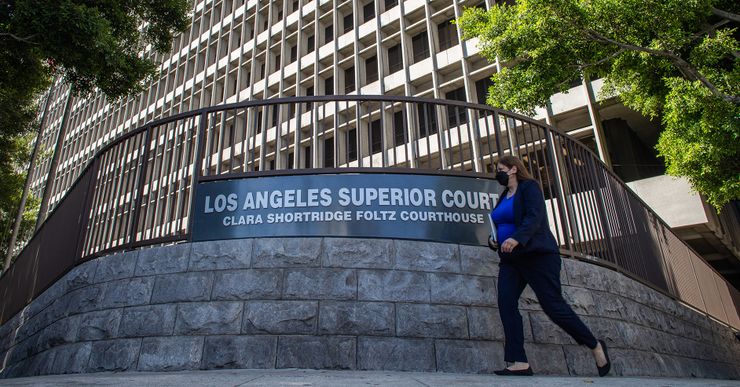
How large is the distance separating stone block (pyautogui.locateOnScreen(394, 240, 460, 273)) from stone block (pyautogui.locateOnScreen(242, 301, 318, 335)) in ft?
3.31

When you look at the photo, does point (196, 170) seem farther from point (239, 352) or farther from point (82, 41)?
point (82, 41)

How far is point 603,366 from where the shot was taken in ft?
12.0

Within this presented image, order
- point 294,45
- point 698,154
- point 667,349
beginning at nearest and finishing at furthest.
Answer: point 667,349 → point 698,154 → point 294,45

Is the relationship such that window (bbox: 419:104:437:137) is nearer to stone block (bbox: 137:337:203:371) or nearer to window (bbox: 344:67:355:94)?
stone block (bbox: 137:337:203:371)

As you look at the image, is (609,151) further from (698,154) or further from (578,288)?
(578,288)

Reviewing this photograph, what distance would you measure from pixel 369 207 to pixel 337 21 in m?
23.6

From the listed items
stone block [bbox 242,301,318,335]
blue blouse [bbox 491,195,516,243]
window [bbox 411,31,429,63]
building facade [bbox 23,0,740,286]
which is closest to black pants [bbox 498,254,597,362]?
blue blouse [bbox 491,195,516,243]

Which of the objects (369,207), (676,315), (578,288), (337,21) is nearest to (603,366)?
(578,288)

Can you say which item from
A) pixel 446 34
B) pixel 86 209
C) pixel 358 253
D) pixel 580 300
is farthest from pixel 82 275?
pixel 446 34

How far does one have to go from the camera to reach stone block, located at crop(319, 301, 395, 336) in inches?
175

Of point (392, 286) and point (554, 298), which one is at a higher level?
point (392, 286)

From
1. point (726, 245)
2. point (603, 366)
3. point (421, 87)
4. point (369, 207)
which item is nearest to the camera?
point (603, 366)

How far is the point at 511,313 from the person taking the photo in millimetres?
3793

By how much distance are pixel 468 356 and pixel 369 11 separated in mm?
24288
